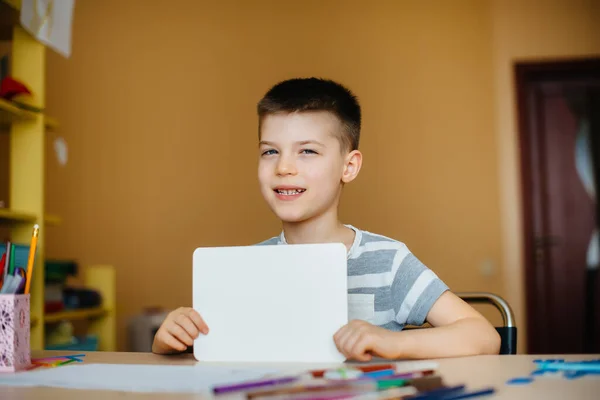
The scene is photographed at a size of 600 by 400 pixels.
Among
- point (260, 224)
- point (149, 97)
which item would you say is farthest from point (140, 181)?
point (260, 224)

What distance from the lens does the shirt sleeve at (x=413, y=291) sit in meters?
1.14

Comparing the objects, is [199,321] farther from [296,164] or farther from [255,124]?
[255,124]

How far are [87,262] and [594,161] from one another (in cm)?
298

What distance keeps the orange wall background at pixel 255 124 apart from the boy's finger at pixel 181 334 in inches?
109

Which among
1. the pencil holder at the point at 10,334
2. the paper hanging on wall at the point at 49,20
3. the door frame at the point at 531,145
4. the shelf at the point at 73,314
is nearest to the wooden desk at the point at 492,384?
the pencil holder at the point at 10,334

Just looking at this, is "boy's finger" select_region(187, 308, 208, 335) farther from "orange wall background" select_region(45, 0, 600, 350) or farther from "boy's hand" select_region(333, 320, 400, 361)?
"orange wall background" select_region(45, 0, 600, 350)

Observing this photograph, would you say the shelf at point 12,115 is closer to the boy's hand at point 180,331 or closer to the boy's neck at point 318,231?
the boy's neck at point 318,231

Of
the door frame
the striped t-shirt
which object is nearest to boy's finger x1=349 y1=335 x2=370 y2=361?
the striped t-shirt

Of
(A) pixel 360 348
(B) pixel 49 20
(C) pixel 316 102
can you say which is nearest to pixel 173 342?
(A) pixel 360 348

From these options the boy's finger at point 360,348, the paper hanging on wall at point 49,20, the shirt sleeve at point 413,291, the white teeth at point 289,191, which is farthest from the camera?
the paper hanging on wall at point 49,20

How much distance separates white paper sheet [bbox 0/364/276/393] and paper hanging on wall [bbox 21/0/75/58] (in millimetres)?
1608

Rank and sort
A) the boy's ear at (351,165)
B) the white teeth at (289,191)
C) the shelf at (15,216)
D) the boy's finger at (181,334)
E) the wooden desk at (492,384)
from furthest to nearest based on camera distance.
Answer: the shelf at (15,216), the boy's ear at (351,165), the white teeth at (289,191), the boy's finger at (181,334), the wooden desk at (492,384)

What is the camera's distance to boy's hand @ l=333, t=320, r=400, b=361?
83 cm

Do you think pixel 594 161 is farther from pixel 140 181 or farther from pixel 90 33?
pixel 90 33
